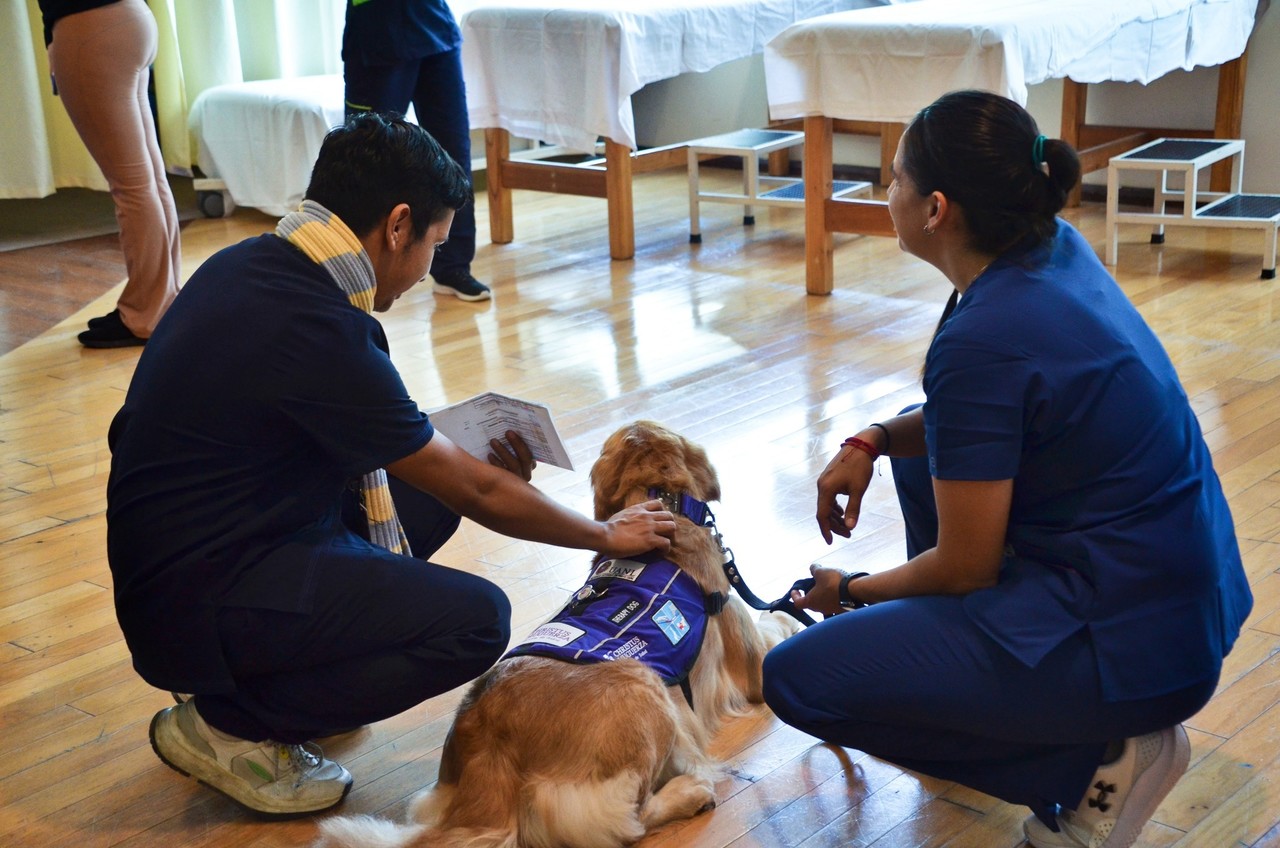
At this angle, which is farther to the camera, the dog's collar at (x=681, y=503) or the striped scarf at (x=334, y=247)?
the dog's collar at (x=681, y=503)

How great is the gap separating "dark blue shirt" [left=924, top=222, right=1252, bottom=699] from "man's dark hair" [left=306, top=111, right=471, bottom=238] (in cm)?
68

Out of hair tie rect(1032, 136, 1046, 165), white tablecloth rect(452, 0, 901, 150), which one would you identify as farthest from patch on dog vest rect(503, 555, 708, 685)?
white tablecloth rect(452, 0, 901, 150)

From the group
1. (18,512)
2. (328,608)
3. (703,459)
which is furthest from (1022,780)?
(18,512)

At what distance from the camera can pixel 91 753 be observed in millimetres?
1988

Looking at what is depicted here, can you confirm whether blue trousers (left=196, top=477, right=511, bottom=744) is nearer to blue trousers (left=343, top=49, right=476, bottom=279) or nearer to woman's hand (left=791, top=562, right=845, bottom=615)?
woman's hand (left=791, top=562, right=845, bottom=615)

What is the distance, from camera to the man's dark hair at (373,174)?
66.4 inches

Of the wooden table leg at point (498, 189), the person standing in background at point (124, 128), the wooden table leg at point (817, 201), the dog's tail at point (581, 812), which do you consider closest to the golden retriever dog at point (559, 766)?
the dog's tail at point (581, 812)

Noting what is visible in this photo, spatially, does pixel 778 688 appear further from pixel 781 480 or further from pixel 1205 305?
pixel 1205 305

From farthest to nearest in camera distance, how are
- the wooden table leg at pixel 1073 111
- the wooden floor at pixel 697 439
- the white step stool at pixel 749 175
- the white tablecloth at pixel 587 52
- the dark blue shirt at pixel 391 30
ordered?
the wooden table leg at pixel 1073 111 < the white step stool at pixel 749 175 < the white tablecloth at pixel 587 52 < the dark blue shirt at pixel 391 30 < the wooden floor at pixel 697 439

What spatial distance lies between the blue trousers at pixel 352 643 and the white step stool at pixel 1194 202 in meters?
3.38

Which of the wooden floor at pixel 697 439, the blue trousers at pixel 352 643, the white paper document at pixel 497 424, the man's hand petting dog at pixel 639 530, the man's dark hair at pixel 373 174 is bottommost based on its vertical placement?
the wooden floor at pixel 697 439

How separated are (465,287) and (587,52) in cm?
91

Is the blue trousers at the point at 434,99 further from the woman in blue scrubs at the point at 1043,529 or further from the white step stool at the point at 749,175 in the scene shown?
the woman in blue scrubs at the point at 1043,529

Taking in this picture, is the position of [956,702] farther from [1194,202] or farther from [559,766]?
[1194,202]
